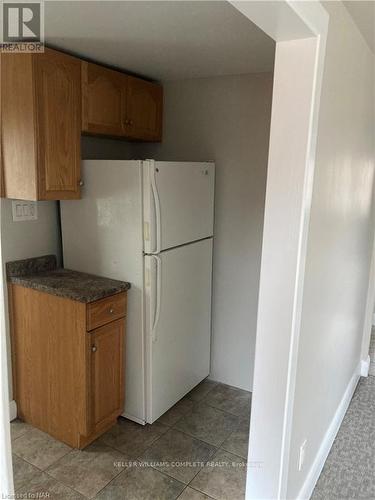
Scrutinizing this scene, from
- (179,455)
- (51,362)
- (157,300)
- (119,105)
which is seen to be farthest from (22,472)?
(119,105)

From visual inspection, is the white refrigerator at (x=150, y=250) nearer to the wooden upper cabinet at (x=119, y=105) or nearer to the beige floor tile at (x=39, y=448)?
the wooden upper cabinet at (x=119, y=105)

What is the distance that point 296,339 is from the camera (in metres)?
1.50

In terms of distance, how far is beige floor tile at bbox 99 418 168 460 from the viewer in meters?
2.36

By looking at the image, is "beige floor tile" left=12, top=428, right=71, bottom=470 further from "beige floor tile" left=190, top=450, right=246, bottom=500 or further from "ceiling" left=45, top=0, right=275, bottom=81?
"ceiling" left=45, top=0, right=275, bottom=81

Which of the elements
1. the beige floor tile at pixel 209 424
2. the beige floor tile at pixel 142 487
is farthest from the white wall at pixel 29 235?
the beige floor tile at pixel 209 424

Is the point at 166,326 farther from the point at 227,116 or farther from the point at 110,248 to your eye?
the point at 227,116

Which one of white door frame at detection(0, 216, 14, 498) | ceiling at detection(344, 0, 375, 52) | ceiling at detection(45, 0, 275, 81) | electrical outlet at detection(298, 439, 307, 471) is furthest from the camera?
electrical outlet at detection(298, 439, 307, 471)

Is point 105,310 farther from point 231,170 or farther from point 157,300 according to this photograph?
point 231,170

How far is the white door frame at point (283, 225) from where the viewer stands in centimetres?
130

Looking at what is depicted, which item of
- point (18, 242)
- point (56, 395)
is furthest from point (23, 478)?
point (18, 242)

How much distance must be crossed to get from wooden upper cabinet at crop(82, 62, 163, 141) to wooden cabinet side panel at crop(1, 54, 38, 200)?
13.4 inches

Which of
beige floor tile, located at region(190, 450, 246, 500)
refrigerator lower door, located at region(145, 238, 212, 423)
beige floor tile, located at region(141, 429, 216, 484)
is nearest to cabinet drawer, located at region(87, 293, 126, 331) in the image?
refrigerator lower door, located at region(145, 238, 212, 423)

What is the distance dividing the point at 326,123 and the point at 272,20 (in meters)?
0.48

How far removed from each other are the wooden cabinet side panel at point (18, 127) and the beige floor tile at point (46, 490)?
147cm
